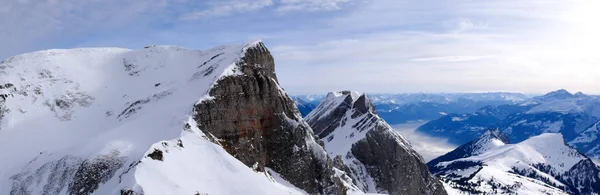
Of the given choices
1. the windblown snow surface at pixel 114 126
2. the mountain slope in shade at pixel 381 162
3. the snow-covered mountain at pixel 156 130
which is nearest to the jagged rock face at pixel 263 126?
the snow-covered mountain at pixel 156 130

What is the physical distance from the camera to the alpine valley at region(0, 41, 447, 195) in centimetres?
6781

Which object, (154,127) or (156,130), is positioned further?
(154,127)

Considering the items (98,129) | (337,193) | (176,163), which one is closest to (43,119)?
(98,129)

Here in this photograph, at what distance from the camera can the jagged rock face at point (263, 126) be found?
81.9m

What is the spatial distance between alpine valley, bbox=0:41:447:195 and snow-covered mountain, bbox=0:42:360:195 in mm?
212

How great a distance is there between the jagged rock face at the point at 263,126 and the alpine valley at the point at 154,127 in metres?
0.21

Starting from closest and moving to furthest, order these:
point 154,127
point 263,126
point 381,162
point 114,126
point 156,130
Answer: point 156,130 → point 154,127 → point 263,126 → point 114,126 → point 381,162

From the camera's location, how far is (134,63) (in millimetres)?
136375

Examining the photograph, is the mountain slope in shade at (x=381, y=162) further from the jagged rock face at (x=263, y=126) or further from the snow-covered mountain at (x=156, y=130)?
the jagged rock face at (x=263, y=126)

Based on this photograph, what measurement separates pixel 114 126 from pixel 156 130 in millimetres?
20384

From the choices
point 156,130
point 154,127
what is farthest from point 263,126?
point 156,130

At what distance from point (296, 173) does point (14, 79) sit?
7425cm

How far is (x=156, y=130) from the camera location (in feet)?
256

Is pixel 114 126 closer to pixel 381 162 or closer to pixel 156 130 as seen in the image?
pixel 156 130
